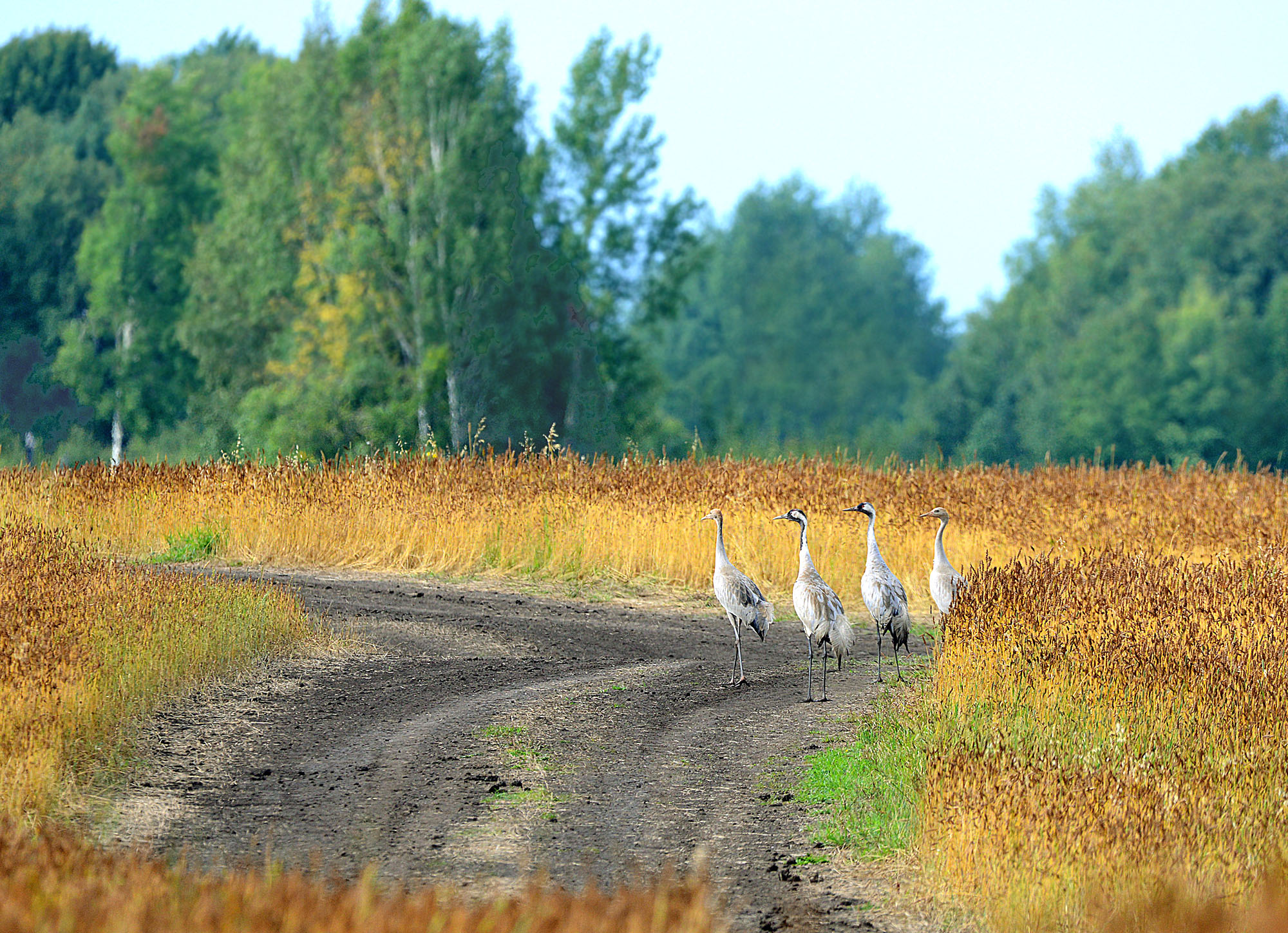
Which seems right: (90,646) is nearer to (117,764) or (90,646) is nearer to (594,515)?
(117,764)

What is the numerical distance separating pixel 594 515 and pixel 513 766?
876 cm

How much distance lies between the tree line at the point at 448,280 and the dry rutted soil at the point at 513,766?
18.8m

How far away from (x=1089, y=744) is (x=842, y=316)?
7239 centimetres

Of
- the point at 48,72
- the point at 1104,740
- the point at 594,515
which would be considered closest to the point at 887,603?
the point at 1104,740

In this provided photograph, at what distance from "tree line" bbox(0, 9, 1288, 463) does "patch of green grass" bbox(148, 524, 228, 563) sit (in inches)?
577

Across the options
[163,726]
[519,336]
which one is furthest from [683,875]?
[519,336]

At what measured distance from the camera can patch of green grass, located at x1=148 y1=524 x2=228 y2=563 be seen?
16531 mm

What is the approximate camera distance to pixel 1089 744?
741 centimetres

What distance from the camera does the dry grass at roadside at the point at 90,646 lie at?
23.0ft

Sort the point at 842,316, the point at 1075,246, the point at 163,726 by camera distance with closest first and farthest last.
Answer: the point at 163,726, the point at 1075,246, the point at 842,316

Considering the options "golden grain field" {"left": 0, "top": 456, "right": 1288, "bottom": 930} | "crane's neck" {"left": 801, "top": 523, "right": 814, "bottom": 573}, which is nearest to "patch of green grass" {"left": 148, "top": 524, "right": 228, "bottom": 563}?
"golden grain field" {"left": 0, "top": 456, "right": 1288, "bottom": 930}

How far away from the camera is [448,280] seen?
125 feet

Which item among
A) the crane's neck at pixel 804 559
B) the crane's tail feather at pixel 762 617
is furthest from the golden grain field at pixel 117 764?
the crane's neck at pixel 804 559

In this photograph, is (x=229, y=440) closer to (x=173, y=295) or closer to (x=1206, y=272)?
(x=173, y=295)
